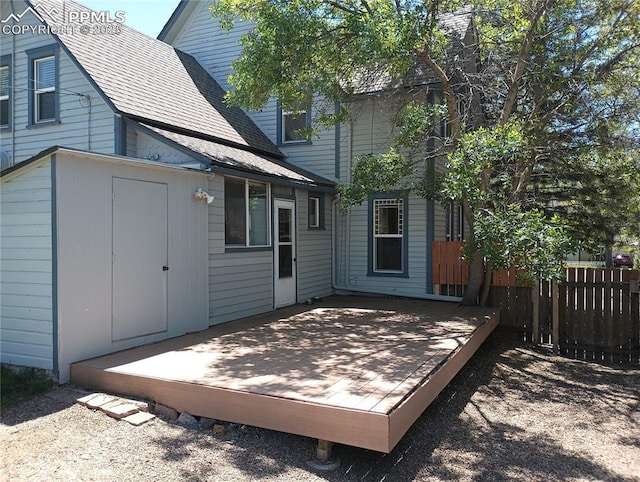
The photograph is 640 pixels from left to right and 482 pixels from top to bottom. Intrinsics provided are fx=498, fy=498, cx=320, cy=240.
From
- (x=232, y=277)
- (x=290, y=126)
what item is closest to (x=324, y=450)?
(x=232, y=277)

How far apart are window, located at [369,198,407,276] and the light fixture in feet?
16.1

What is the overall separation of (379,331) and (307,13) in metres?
5.30

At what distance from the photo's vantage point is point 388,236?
1148 cm

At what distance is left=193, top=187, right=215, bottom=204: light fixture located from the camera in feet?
24.2

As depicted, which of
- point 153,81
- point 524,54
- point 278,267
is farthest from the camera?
point 153,81

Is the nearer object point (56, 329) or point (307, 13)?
point (56, 329)

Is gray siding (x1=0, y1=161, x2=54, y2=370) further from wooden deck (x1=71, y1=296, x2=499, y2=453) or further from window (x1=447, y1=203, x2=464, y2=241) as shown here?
window (x1=447, y1=203, x2=464, y2=241)

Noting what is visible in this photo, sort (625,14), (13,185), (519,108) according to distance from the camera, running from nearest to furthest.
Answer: (13,185), (625,14), (519,108)

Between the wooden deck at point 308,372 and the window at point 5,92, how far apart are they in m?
6.33

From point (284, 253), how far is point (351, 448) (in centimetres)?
606

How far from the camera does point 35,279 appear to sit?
5543 mm

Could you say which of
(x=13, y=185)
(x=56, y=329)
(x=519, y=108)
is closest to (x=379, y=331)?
(x=56, y=329)

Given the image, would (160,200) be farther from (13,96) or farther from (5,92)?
(5,92)

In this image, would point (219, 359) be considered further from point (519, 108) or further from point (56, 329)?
point (519, 108)
